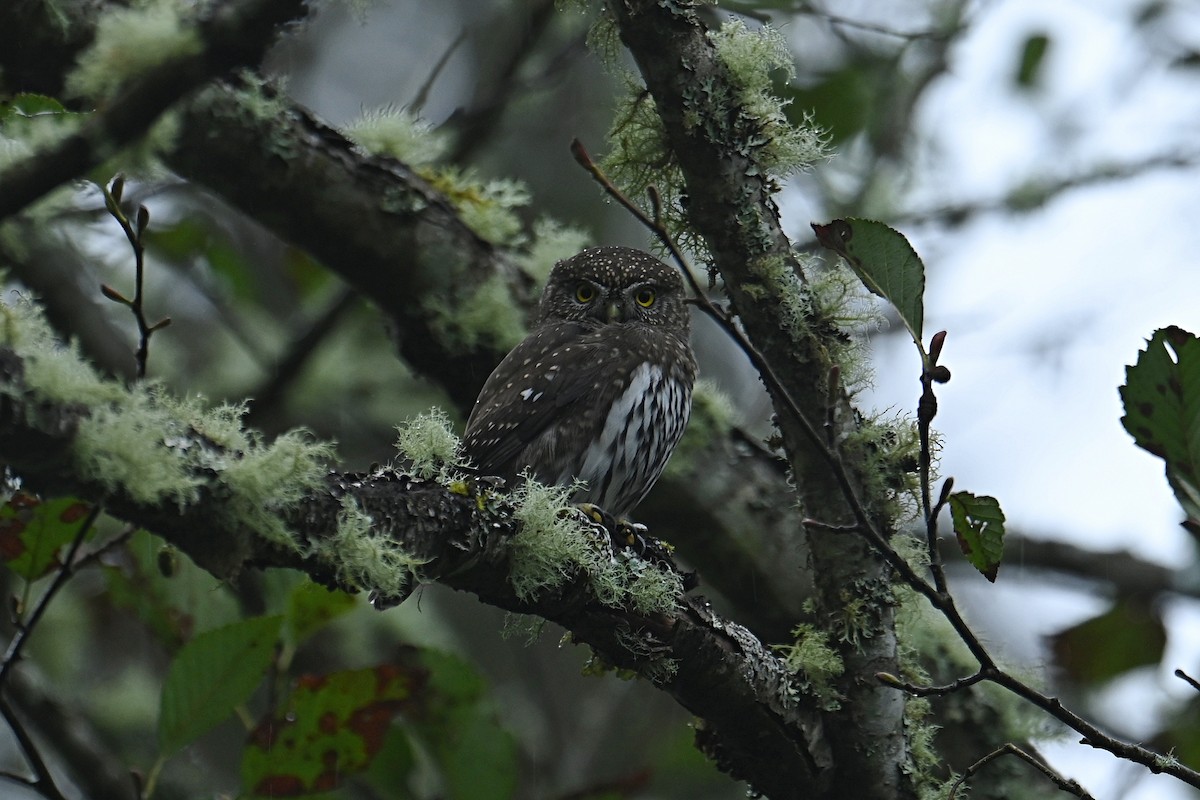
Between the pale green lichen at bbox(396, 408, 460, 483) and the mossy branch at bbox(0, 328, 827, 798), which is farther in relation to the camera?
the pale green lichen at bbox(396, 408, 460, 483)

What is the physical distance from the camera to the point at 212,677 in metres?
2.91

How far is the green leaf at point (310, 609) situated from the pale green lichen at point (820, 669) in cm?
115

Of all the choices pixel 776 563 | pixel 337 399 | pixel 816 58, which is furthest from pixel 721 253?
pixel 816 58

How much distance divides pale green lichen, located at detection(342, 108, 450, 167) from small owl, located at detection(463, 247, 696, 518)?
724mm

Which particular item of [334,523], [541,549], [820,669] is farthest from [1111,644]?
[334,523]

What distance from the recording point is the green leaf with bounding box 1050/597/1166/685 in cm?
398

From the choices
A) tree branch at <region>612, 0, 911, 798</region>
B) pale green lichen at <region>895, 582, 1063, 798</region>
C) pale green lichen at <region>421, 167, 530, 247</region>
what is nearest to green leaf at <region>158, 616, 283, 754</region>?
tree branch at <region>612, 0, 911, 798</region>

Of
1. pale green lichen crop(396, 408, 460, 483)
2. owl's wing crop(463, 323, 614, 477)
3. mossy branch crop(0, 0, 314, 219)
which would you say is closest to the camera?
mossy branch crop(0, 0, 314, 219)

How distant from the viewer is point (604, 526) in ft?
9.67

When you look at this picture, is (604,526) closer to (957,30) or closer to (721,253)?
(721,253)

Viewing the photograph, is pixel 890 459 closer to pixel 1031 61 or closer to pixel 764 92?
pixel 764 92

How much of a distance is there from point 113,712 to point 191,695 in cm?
236

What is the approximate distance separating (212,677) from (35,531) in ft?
1.71

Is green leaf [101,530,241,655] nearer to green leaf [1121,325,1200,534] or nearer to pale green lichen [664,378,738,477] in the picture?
pale green lichen [664,378,738,477]
